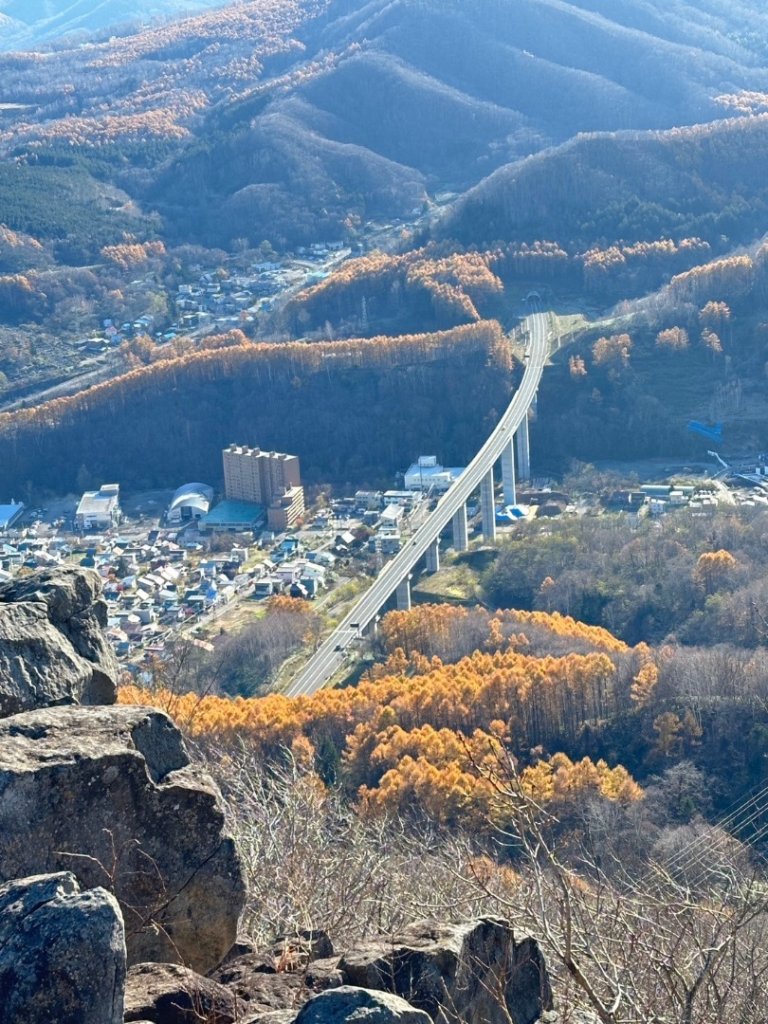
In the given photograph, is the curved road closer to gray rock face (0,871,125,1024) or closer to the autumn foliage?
the autumn foliage

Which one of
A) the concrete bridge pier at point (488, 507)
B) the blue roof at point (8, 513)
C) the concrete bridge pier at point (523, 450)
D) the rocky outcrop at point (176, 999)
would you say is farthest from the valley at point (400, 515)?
the blue roof at point (8, 513)

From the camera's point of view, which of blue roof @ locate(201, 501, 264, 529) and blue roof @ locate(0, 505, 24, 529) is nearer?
blue roof @ locate(201, 501, 264, 529)

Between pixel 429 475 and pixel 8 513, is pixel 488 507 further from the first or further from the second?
pixel 8 513

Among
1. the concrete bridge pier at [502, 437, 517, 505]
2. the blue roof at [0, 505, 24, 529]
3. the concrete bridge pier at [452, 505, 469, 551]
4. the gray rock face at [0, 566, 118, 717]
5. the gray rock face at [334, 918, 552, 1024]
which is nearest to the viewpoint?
the gray rock face at [334, 918, 552, 1024]

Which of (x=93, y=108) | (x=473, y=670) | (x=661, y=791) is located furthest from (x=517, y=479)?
(x=93, y=108)

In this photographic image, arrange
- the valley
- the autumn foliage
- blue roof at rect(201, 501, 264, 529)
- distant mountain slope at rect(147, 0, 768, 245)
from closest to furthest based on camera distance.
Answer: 1. the valley
2. the autumn foliage
3. blue roof at rect(201, 501, 264, 529)
4. distant mountain slope at rect(147, 0, 768, 245)

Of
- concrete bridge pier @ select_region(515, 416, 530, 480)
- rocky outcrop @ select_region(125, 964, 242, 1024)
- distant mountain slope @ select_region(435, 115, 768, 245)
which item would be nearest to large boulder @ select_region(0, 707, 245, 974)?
rocky outcrop @ select_region(125, 964, 242, 1024)

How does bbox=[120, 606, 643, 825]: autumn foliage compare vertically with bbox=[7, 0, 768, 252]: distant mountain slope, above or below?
above
